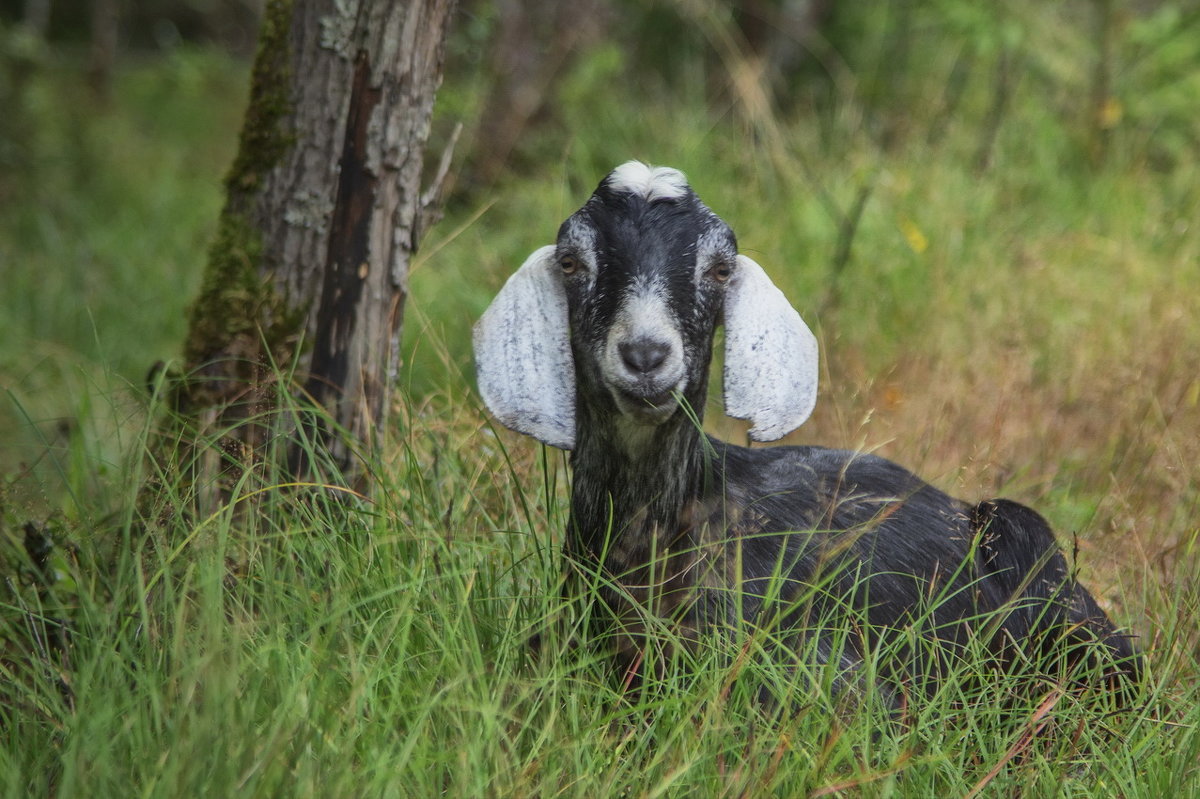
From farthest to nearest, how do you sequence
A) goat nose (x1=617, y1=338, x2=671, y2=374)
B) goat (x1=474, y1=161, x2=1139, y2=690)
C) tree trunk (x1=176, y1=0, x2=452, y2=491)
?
1. tree trunk (x1=176, y1=0, x2=452, y2=491)
2. goat (x1=474, y1=161, x2=1139, y2=690)
3. goat nose (x1=617, y1=338, x2=671, y2=374)

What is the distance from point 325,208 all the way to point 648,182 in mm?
1159

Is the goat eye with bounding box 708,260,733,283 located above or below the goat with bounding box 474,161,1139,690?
above

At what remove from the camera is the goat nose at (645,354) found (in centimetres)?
250

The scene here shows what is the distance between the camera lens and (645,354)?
250 centimetres

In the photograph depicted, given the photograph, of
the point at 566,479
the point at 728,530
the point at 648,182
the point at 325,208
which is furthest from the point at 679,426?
the point at 325,208

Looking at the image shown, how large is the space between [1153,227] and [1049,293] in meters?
0.85

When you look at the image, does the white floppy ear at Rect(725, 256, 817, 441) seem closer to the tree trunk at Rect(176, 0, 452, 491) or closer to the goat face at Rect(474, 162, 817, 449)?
the goat face at Rect(474, 162, 817, 449)

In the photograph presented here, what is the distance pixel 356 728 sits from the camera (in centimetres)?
217

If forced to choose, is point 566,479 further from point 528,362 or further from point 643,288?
point 643,288

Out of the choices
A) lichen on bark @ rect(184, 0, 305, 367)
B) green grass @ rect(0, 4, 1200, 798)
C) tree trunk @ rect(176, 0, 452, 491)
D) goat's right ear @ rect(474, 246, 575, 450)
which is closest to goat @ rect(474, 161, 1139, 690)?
goat's right ear @ rect(474, 246, 575, 450)

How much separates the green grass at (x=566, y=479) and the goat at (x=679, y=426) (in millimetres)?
130

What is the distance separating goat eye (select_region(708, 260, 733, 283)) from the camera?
275cm

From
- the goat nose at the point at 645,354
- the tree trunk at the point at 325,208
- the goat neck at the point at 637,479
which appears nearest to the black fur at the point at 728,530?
the goat neck at the point at 637,479

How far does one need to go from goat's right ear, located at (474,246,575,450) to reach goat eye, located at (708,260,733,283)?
0.34m
